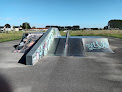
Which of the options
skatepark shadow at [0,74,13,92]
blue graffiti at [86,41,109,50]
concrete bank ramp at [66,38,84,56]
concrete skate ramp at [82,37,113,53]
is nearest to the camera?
skatepark shadow at [0,74,13,92]

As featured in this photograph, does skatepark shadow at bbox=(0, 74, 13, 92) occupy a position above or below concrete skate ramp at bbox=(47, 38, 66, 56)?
below

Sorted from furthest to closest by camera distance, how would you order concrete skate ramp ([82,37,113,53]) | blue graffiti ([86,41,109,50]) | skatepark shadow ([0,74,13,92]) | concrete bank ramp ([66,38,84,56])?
blue graffiti ([86,41,109,50]) < concrete skate ramp ([82,37,113,53]) < concrete bank ramp ([66,38,84,56]) < skatepark shadow ([0,74,13,92])

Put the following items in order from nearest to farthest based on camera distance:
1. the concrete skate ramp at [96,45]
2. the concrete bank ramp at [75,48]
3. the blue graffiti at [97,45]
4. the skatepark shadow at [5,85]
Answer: the skatepark shadow at [5,85]
the concrete bank ramp at [75,48]
the concrete skate ramp at [96,45]
the blue graffiti at [97,45]

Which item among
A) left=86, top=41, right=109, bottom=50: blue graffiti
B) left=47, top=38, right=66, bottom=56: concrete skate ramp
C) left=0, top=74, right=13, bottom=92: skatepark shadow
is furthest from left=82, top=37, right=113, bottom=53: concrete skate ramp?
left=0, top=74, right=13, bottom=92: skatepark shadow

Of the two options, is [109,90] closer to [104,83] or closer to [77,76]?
[104,83]

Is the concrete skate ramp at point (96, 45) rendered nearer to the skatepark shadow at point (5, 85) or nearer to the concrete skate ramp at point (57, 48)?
the concrete skate ramp at point (57, 48)

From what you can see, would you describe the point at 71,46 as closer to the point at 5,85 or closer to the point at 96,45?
the point at 96,45

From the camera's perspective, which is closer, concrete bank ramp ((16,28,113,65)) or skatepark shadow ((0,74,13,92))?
skatepark shadow ((0,74,13,92))

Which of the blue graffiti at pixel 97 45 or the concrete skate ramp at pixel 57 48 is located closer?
the concrete skate ramp at pixel 57 48

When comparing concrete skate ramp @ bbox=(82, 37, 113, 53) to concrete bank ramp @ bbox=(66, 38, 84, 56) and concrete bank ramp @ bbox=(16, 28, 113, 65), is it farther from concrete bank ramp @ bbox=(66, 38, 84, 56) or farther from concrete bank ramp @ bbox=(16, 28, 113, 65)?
concrete bank ramp @ bbox=(66, 38, 84, 56)

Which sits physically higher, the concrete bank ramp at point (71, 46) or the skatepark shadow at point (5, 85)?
the concrete bank ramp at point (71, 46)

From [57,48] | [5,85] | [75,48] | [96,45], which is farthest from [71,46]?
[5,85]

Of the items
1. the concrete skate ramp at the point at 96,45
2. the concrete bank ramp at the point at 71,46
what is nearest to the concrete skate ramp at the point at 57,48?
the concrete bank ramp at the point at 71,46

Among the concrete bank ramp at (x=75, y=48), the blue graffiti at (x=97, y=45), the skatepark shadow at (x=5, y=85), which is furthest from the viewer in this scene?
the blue graffiti at (x=97, y=45)
